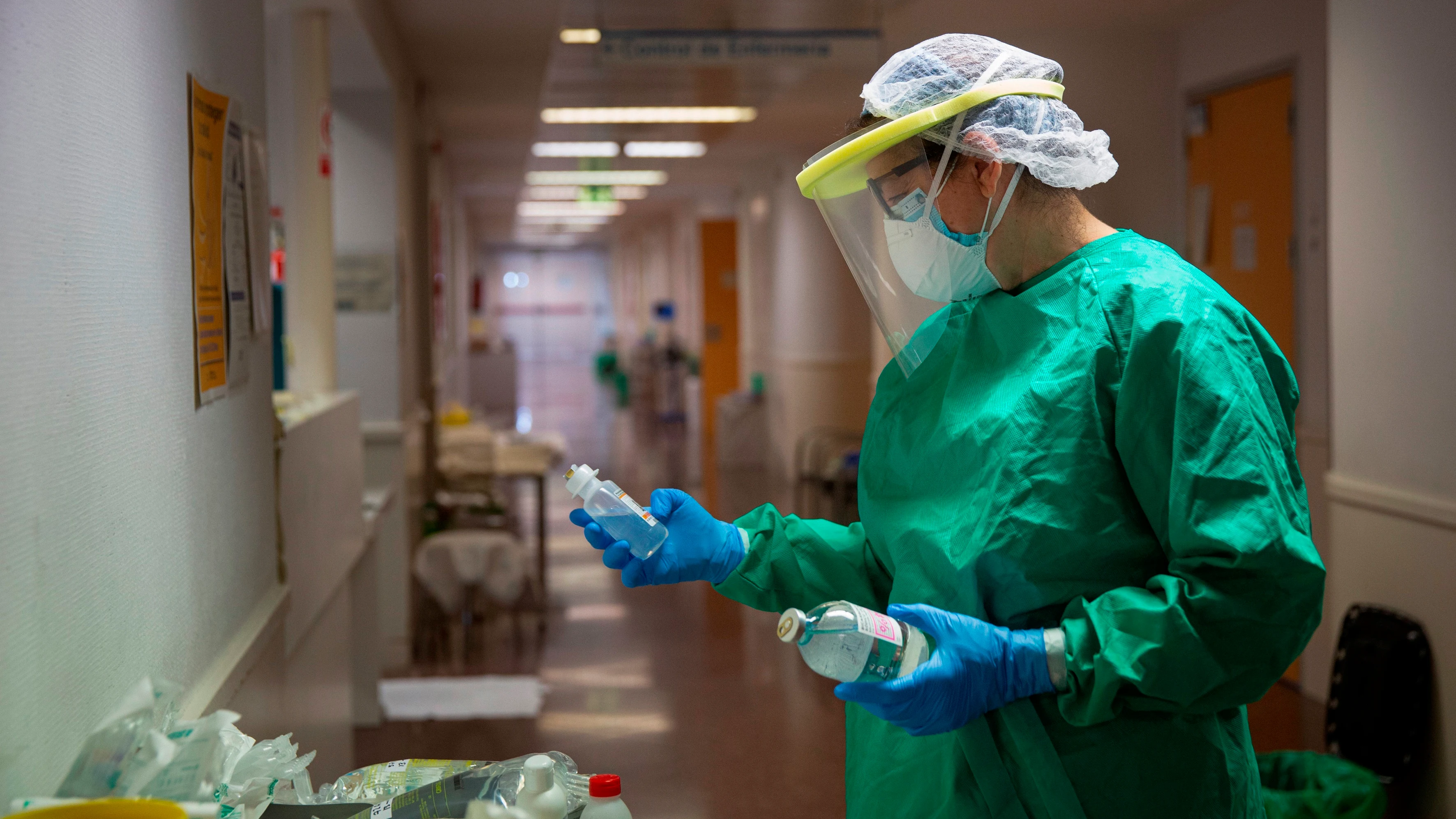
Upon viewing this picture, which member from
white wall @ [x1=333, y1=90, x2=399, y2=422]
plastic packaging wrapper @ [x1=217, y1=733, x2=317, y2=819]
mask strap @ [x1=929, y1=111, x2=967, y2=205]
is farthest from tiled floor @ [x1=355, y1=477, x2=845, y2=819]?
mask strap @ [x1=929, y1=111, x2=967, y2=205]

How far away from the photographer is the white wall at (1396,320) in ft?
9.76

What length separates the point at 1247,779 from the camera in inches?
53.4

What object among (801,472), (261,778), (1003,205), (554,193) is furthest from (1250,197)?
(554,193)

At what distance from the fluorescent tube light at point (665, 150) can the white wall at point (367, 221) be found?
128 inches

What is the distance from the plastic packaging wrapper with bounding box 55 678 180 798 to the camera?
111 cm

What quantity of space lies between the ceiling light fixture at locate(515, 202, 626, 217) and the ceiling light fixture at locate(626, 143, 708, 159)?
4.43 m

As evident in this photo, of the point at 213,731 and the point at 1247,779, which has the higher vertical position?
the point at 213,731

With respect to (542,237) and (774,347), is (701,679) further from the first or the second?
(542,237)

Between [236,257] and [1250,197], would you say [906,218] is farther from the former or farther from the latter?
[1250,197]

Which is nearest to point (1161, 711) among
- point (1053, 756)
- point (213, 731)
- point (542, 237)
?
point (1053, 756)

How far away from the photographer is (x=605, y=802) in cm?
136

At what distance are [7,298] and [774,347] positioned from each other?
961 cm

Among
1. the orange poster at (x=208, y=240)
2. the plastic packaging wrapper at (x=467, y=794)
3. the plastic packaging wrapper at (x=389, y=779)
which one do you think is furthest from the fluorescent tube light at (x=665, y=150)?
the plastic packaging wrapper at (x=467, y=794)

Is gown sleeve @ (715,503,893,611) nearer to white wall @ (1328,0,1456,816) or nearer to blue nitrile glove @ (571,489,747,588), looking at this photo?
blue nitrile glove @ (571,489,747,588)
